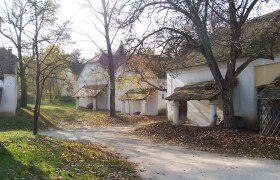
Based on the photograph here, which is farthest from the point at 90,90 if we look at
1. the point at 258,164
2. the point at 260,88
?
the point at 258,164

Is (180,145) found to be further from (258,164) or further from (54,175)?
(54,175)

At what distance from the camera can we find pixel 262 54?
17.3 meters

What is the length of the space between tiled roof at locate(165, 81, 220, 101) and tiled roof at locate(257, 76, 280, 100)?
320 cm

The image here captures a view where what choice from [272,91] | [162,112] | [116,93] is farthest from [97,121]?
[272,91]

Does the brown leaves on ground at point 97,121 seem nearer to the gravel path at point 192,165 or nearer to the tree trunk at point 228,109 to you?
the tree trunk at point 228,109

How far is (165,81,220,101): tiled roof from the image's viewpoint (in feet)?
70.3

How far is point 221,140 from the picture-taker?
650 inches

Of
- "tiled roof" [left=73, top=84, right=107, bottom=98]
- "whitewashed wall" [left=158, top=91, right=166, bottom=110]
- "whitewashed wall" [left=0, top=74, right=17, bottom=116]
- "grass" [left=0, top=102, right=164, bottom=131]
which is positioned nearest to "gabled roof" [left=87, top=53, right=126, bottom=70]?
"tiled roof" [left=73, top=84, right=107, bottom=98]

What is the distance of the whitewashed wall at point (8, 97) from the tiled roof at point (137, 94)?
43.0 feet

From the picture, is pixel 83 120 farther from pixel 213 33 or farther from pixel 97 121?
pixel 213 33

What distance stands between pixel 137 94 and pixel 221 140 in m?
23.5

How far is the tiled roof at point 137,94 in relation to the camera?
37906mm

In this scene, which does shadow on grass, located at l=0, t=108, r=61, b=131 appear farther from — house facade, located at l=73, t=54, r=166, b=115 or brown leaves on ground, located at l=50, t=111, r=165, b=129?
house facade, located at l=73, t=54, r=166, b=115

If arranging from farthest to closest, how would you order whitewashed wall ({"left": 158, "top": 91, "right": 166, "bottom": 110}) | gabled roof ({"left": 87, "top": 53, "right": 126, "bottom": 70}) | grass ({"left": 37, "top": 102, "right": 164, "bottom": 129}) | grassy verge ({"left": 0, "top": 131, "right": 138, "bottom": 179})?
gabled roof ({"left": 87, "top": 53, "right": 126, "bottom": 70})
whitewashed wall ({"left": 158, "top": 91, "right": 166, "bottom": 110})
grass ({"left": 37, "top": 102, "right": 164, "bottom": 129})
grassy verge ({"left": 0, "top": 131, "right": 138, "bottom": 179})
